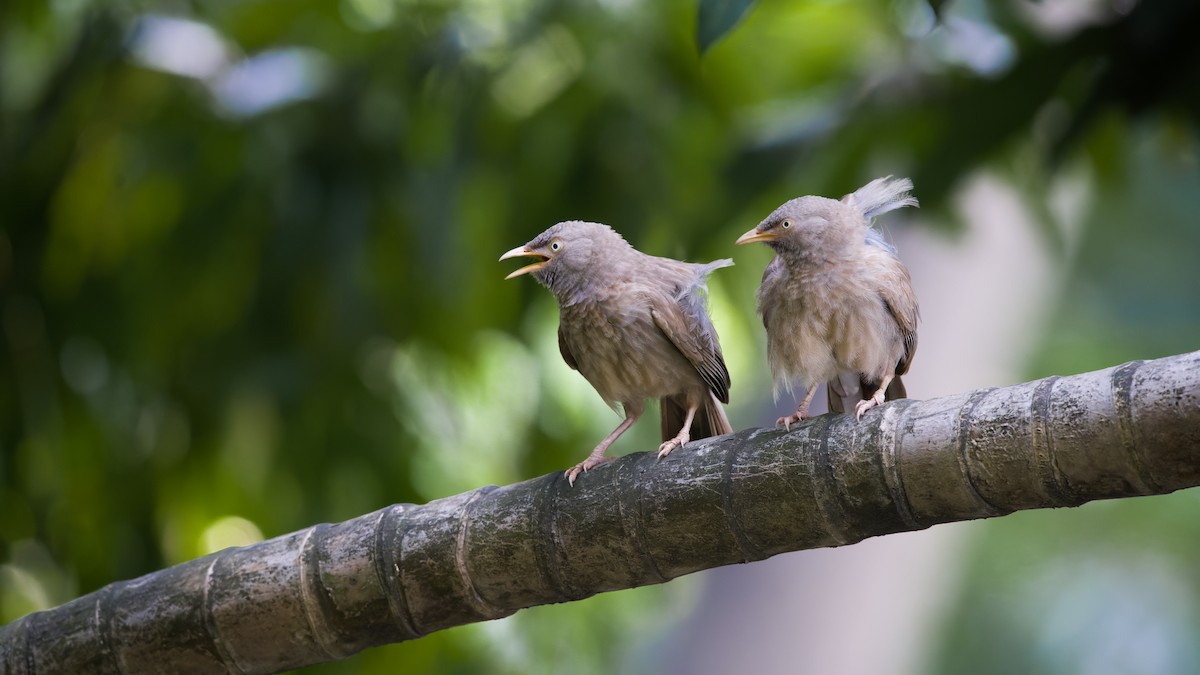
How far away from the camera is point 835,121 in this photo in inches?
200

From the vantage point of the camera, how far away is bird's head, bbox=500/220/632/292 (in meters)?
3.07

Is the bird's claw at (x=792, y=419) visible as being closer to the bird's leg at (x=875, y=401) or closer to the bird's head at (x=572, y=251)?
the bird's leg at (x=875, y=401)

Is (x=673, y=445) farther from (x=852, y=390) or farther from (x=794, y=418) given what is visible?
(x=852, y=390)

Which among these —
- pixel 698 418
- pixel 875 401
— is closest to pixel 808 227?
pixel 875 401

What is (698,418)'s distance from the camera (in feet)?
11.6

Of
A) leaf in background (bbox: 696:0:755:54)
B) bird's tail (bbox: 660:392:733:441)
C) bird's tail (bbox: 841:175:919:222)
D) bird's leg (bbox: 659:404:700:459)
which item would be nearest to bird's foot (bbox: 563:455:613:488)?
bird's leg (bbox: 659:404:700:459)

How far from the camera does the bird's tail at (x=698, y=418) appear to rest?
11.4 ft

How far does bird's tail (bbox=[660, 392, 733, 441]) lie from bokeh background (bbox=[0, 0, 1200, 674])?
4.56 ft

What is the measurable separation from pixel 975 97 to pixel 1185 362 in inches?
112

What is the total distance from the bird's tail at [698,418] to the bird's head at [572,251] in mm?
490

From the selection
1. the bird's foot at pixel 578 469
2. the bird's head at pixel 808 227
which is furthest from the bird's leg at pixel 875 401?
the bird's foot at pixel 578 469

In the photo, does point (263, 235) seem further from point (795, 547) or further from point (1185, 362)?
point (1185, 362)

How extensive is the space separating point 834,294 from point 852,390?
46 centimetres

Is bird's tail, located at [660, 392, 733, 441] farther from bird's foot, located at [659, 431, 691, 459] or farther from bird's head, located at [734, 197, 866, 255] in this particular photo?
bird's head, located at [734, 197, 866, 255]
